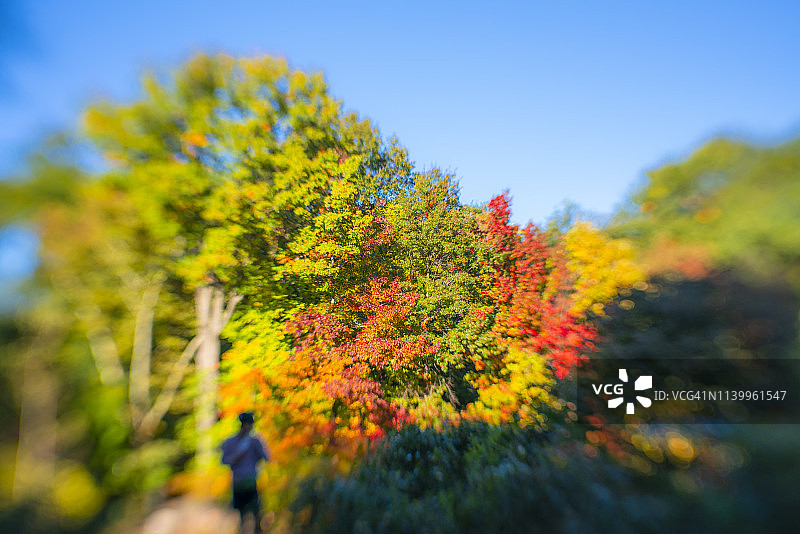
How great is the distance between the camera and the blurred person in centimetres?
341

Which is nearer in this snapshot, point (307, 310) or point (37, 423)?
point (37, 423)

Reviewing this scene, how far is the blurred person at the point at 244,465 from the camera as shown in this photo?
11.2 ft

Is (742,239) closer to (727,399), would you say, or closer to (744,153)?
(744,153)

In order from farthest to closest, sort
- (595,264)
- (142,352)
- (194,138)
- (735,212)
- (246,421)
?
(595,264), (194,138), (142,352), (246,421), (735,212)

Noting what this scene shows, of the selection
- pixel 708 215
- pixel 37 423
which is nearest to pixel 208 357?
pixel 37 423

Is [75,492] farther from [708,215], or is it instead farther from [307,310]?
[708,215]

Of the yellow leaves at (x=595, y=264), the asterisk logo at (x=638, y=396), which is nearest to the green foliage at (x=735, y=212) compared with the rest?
the yellow leaves at (x=595, y=264)

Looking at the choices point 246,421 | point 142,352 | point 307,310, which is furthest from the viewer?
point 307,310

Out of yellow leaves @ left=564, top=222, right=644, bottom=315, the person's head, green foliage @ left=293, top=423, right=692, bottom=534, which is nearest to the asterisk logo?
green foliage @ left=293, top=423, right=692, bottom=534

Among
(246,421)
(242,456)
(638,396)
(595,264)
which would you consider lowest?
(242,456)

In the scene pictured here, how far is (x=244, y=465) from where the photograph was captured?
345 cm

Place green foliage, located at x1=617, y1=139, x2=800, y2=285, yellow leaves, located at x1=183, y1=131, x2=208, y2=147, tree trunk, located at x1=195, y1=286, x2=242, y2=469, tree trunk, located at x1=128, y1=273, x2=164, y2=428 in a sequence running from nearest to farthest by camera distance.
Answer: green foliage, located at x1=617, y1=139, x2=800, y2=285 → tree trunk, located at x1=128, y1=273, x2=164, y2=428 → tree trunk, located at x1=195, y1=286, x2=242, y2=469 → yellow leaves, located at x1=183, y1=131, x2=208, y2=147

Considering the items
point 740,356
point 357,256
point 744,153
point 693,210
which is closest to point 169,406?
point 357,256

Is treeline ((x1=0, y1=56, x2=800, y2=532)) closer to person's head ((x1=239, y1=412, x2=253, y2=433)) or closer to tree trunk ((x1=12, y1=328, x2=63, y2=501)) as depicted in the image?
tree trunk ((x1=12, y1=328, x2=63, y2=501))
